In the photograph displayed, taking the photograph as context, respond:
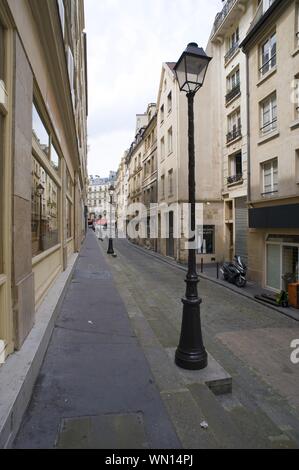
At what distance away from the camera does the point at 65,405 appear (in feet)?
10.1

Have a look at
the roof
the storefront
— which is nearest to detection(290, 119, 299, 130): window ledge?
the storefront

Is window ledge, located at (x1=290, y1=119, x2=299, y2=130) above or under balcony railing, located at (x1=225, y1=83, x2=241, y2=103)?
under

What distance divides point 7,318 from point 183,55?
4.01 metres

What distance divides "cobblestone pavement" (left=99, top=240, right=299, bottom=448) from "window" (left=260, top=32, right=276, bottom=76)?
8.93 m

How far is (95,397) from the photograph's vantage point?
10.7 feet

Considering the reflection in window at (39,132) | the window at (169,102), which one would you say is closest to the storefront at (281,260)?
the reflection in window at (39,132)

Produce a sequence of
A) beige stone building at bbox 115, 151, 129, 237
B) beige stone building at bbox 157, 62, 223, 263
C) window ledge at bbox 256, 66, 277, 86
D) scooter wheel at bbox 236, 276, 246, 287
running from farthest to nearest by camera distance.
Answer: beige stone building at bbox 115, 151, 129, 237
beige stone building at bbox 157, 62, 223, 263
scooter wheel at bbox 236, 276, 246, 287
window ledge at bbox 256, 66, 277, 86

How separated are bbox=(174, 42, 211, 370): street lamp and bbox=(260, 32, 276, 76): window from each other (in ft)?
30.9

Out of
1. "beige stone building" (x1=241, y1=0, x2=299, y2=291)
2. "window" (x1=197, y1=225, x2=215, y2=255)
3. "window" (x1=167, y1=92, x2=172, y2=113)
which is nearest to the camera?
"beige stone building" (x1=241, y1=0, x2=299, y2=291)

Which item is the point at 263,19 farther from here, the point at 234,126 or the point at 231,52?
the point at 234,126

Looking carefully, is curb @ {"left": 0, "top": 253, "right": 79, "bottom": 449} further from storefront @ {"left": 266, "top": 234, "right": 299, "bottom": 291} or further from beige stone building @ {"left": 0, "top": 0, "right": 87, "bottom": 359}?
storefront @ {"left": 266, "top": 234, "right": 299, "bottom": 291}

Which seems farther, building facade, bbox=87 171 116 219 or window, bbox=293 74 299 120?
building facade, bbox=87 171 116 219

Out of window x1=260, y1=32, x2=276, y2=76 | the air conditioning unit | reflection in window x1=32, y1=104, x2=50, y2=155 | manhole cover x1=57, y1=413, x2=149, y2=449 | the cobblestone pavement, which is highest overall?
window x1=260, y1=32, x2=276, y2=76

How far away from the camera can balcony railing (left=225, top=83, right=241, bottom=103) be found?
53.3 ft
